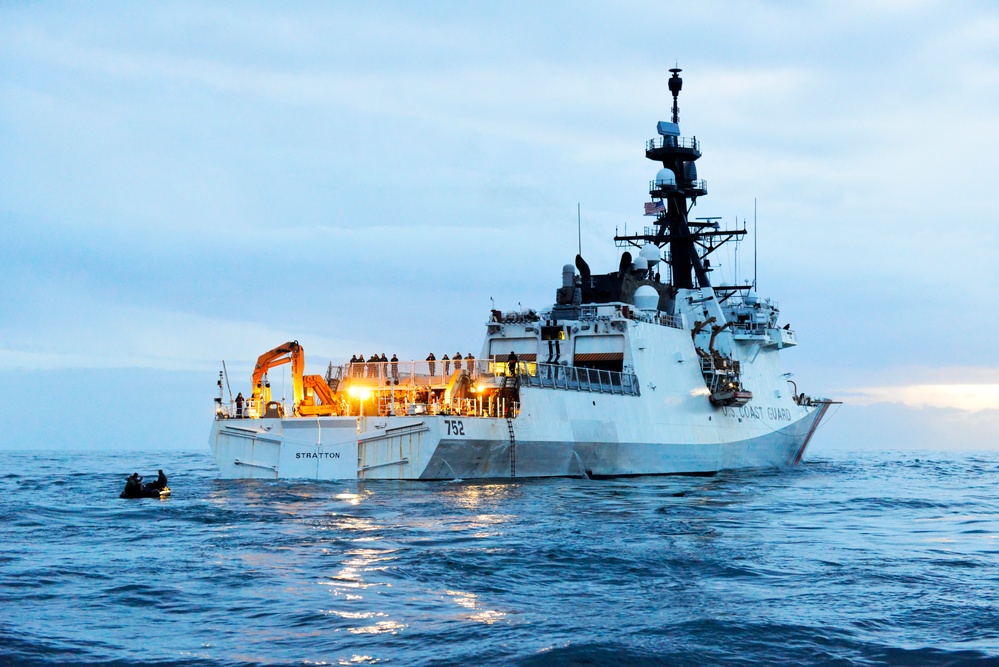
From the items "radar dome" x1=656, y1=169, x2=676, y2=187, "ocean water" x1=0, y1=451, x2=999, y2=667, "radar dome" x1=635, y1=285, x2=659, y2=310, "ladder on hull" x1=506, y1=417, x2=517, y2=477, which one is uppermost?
"radar dome" x1=656, y1=169, x2=676, y2=187

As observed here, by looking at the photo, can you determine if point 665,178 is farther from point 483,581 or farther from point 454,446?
point 483,581

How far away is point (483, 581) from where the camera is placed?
53.8 ft

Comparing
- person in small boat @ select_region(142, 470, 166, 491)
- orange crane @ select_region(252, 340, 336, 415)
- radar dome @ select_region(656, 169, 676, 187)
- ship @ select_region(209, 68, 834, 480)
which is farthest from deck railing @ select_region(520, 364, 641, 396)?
radar dome @ select_region(656, 169, 676, 187)

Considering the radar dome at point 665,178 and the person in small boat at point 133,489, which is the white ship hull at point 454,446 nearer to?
the person in small boat at point 133,489

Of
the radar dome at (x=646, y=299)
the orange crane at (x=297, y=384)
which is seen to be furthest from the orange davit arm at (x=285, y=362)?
the radar dome at (x=646, y=299)

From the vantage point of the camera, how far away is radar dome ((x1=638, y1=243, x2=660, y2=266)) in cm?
4544

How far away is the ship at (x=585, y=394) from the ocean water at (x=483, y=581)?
2.30m

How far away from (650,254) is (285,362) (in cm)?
1774

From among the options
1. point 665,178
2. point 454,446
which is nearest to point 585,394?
point 454,446

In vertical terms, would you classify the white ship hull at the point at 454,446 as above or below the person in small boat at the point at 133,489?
above

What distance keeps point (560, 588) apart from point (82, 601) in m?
6.79

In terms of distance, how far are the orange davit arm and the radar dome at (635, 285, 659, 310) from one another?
560 inches

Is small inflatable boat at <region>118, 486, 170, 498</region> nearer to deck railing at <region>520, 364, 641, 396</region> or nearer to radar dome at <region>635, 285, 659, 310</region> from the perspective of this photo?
deck railing at <region>520, 364, 641, 396</region>

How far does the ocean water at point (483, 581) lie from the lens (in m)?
12.3
